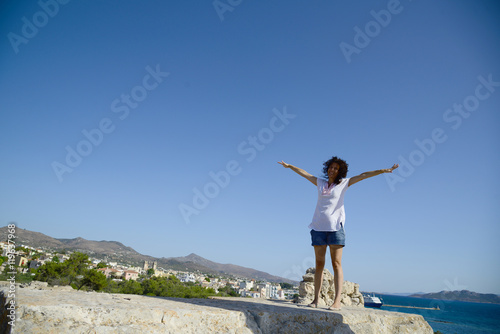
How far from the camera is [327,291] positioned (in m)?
7.38

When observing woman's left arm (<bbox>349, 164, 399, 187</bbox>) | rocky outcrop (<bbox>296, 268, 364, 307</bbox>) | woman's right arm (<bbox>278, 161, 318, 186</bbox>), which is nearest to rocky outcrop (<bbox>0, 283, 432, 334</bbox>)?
woman's left arm (<bbox>349, 164, 399, 187</bbox>)

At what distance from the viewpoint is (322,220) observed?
156 inches

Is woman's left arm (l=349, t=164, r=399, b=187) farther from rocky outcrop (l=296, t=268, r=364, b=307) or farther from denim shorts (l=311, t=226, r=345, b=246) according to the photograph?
rocky outcrop (l=296, t=268, r=364, b=307)

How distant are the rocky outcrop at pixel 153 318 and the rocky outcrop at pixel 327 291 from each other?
4.09 meters

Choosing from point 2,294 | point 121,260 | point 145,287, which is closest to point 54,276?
point 145,287

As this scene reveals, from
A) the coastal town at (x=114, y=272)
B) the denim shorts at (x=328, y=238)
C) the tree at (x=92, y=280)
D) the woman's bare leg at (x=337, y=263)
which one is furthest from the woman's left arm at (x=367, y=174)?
the tree at (x=92, y=280)

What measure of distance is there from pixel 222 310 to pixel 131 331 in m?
0.79

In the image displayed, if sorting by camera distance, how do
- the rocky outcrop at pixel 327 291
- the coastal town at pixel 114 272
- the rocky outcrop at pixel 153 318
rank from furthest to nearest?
the coastal town at pixel 114 272
the rocky outcrop at pixel 327 291
the rocky outcrop at pixel 153 318

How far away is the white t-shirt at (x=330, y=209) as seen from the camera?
3.88 metres

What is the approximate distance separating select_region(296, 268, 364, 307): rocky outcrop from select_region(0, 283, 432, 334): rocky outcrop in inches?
161

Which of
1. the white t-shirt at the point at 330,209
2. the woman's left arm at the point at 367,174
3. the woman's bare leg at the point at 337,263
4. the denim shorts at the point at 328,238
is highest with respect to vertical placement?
the woman's left arm at the point at 367,174

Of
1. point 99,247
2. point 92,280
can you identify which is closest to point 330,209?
point 92,280

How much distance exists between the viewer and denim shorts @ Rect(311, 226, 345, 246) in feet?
12.5

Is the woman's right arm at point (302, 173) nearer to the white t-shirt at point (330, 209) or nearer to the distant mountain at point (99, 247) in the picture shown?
the white t-shirt at point (330, 209)
